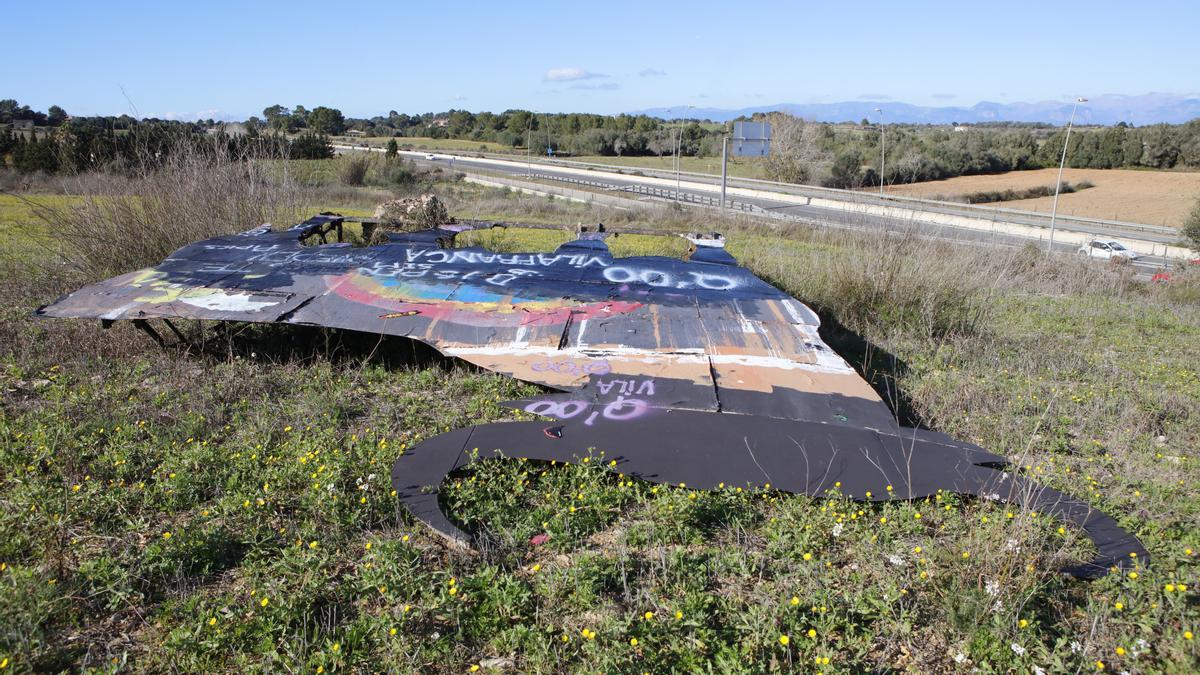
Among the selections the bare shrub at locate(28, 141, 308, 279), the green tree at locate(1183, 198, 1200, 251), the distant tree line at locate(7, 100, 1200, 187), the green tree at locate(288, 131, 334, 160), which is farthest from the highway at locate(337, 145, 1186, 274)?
the bare shrub at locate(28, 141, 308, 279)

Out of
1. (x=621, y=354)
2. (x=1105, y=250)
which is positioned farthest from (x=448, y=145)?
(x=621, y=354)

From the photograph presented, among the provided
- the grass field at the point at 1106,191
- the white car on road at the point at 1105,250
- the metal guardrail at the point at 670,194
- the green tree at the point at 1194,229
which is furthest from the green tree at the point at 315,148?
the green tree at the point at 1194,229

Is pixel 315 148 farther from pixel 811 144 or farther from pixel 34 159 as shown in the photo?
pixel 811 144

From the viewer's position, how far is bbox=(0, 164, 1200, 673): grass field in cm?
340

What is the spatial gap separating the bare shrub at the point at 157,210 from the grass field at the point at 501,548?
3917 mm

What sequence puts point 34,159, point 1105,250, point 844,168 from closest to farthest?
point 1105,250
point 34,159
point 844,168

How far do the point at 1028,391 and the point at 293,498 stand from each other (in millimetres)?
7133

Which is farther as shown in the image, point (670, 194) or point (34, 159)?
point (670, 194)

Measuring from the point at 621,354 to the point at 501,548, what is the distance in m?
2.55

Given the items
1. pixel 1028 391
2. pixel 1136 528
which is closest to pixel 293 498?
pixel 1136 528

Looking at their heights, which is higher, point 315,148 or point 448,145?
point 448,145

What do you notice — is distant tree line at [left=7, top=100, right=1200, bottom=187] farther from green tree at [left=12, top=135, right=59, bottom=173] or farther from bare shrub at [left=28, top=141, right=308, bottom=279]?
bare shrub at [left=28, top=141, right=308, bottom=279]

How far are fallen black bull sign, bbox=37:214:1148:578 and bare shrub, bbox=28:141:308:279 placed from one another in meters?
2.12

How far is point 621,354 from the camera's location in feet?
20.8
